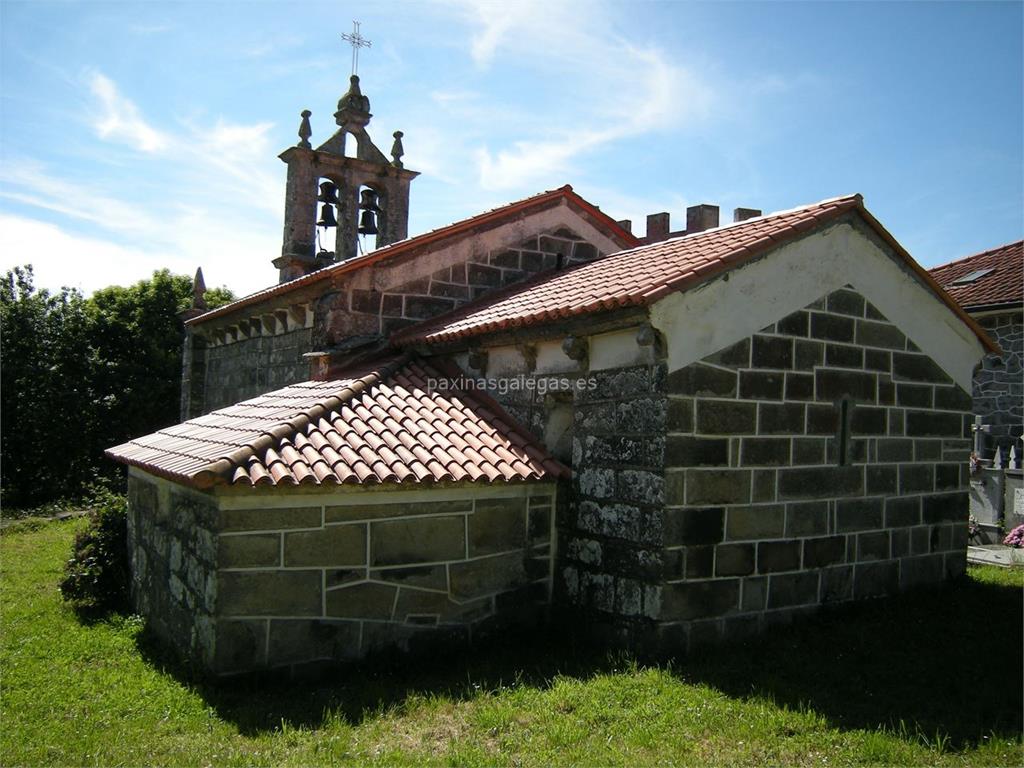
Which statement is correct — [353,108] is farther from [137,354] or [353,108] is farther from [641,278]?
[137,354]

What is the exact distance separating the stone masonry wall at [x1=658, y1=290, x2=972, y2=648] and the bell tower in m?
7.56

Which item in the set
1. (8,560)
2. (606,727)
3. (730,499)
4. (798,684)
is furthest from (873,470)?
(8,560)

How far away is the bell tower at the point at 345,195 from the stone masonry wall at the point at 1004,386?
10.2m

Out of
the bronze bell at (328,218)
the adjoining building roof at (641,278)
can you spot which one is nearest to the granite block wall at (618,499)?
the adjoining building roof at (641,278)

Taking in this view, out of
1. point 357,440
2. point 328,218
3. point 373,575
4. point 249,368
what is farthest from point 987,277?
point 373,575

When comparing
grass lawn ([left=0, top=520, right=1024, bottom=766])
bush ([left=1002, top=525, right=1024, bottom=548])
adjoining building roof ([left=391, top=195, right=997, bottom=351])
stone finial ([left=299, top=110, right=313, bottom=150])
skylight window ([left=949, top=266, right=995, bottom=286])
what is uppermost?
stone finial ([left=299, top=110, right=313, bottom=150])

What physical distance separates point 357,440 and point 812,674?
374cm

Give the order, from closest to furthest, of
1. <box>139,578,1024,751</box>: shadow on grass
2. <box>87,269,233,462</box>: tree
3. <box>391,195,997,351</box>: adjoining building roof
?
<box>139,578,1024,751</box>: shadow on grass
<box>391,195,997,351</box>: adjoining building roof
<box>87,269,233,462</box>: tree

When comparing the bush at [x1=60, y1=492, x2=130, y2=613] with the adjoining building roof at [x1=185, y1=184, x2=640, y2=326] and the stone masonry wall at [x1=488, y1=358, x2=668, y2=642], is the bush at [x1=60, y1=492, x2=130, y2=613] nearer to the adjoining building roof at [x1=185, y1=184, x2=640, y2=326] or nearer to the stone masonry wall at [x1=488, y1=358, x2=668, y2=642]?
the adjoining building roof at [x1=185, y1=184, x2=640, y2=326]

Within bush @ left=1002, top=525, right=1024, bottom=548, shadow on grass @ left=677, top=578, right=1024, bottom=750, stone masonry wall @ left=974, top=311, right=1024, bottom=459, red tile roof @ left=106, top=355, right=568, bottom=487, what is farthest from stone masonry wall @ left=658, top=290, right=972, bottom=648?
stone masonry wall @ left=974, top=311, right=1024, bottom=459

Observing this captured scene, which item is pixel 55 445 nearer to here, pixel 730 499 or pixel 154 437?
pixel 154 437

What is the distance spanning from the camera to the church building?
593 cm

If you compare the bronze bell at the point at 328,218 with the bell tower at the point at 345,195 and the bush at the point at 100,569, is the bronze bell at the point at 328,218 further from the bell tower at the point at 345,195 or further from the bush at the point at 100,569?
the bush at the point at 100,569

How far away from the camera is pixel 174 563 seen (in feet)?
22.0
